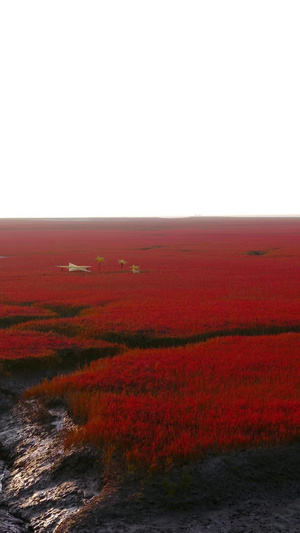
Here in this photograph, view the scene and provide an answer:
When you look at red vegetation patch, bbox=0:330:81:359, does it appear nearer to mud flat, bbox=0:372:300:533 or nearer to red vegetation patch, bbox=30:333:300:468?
red vegetation patch, bbox=30:333:300:468

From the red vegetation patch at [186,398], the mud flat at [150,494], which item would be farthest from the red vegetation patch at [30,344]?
the mud flat at [150,494]

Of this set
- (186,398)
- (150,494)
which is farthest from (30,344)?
(150,494)

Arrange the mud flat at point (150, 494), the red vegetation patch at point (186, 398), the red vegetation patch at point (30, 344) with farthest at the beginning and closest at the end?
the red vegetation patch at point (30, 344) → the red vegetation patch at point (186, 398) → the mud flat at point (150, 494)

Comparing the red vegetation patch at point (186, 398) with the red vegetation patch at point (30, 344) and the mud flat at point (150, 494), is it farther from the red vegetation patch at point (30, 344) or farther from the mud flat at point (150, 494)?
the red vegetation patch at point (30, 344)

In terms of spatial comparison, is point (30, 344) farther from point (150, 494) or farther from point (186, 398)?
point (150, 494)

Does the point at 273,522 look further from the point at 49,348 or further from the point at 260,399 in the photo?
the point at 49,348

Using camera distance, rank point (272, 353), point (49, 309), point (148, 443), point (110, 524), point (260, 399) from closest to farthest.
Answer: point (110, 524), point (148, 443), point (260, 399), point (272, 353), point (49, 309)

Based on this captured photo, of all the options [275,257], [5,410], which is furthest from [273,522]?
[275,257]
